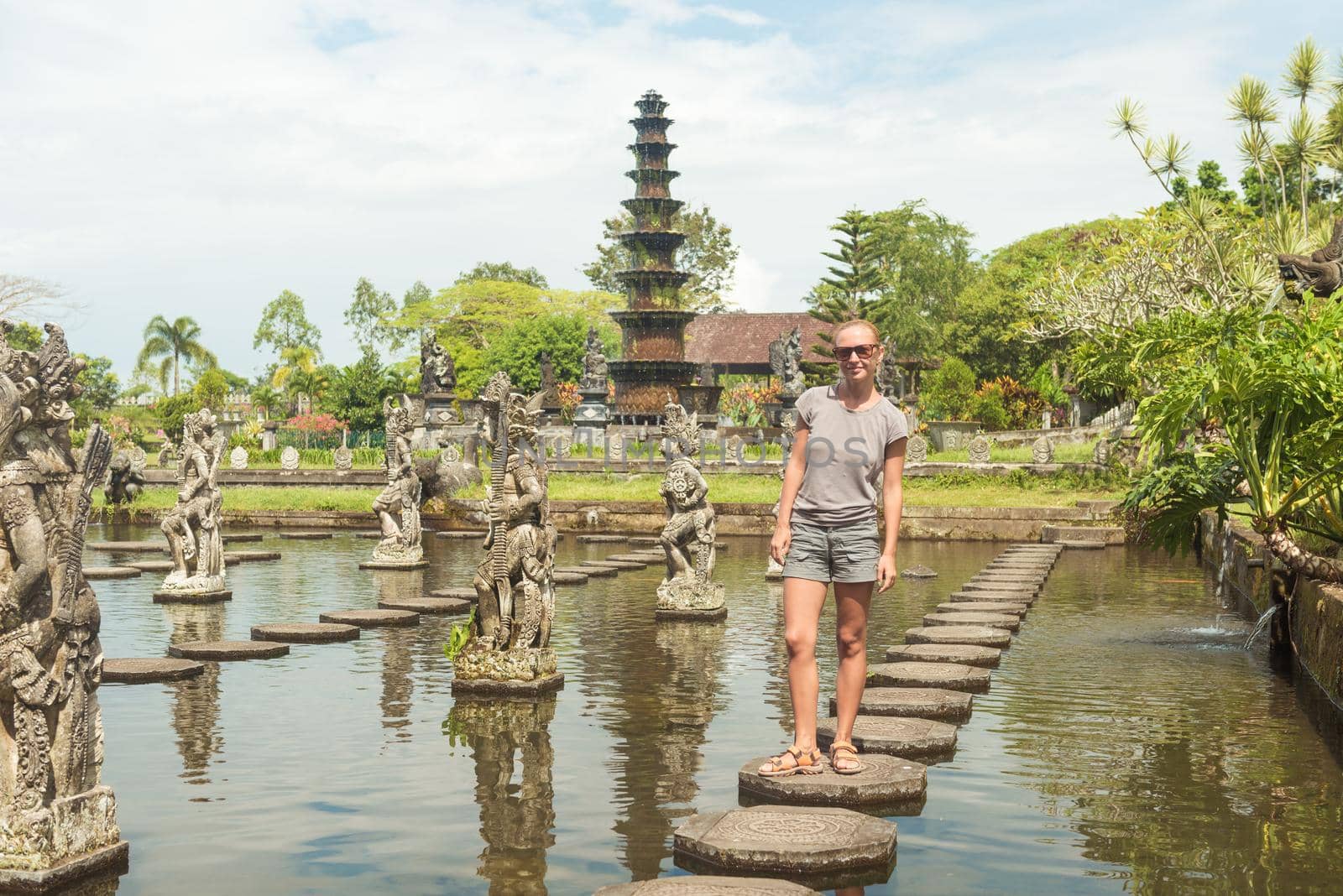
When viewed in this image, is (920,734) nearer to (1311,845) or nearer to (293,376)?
(1311,845)

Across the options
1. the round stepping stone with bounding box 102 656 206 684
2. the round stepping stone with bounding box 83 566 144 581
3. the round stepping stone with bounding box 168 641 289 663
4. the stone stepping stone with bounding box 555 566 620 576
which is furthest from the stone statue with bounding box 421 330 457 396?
the round stepping stone with bounding box 102 656 206 684

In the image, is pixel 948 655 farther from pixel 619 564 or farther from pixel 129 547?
pixel 129 547

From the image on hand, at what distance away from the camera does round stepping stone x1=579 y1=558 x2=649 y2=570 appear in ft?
60.2

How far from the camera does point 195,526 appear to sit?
48.3 feet

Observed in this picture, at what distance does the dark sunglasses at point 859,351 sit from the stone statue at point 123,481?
24343 mm

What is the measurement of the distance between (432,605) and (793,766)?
7.66m

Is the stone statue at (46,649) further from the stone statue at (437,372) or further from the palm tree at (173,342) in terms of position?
the palm tree at (173,342)

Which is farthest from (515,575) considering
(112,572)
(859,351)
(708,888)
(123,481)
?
(123,481)

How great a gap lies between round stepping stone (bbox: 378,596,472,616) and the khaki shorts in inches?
294

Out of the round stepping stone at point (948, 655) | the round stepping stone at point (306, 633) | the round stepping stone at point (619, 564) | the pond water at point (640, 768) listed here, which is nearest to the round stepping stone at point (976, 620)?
the pond water at point (640, 768)

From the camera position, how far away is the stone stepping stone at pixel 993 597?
13.6m

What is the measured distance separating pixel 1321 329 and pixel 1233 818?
4816mm

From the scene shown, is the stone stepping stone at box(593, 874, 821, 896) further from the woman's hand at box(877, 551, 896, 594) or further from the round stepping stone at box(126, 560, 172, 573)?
the round stepping stone at box(126, 560, 172, 573)

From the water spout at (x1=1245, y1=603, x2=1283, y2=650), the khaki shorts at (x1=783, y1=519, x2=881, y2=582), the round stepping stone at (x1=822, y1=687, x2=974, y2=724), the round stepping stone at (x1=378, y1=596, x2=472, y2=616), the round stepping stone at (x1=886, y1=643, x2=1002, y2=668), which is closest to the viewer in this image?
the khaki shorts at (x1=783, y1=519, x2=881, y2=582)
